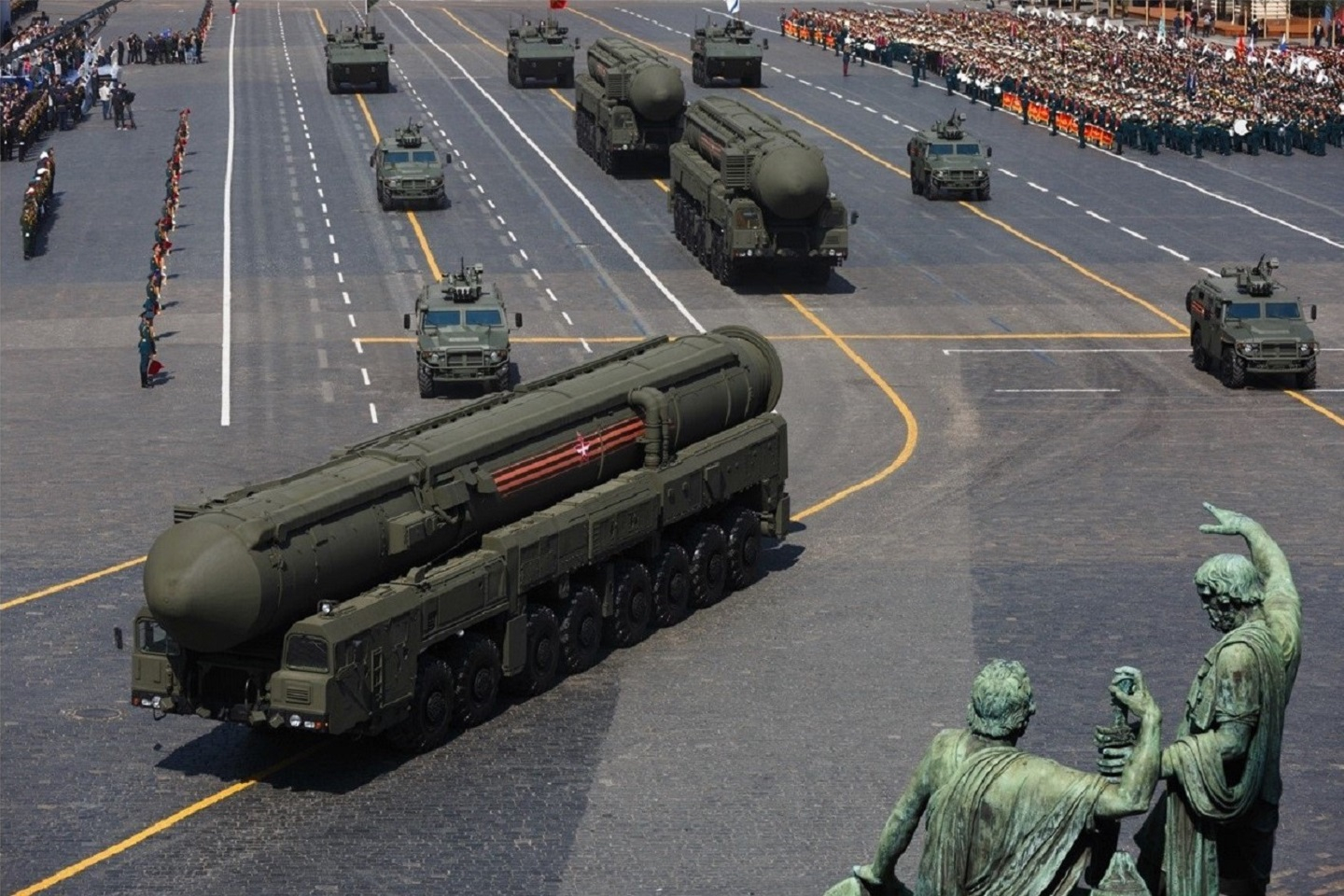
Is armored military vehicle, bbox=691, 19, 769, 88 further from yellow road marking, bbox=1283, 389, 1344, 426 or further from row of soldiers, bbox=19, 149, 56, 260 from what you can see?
yellow road marking, bbox=1283, 389, 1344, 426

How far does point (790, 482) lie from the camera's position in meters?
44.7

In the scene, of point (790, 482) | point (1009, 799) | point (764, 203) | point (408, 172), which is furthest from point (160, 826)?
point (408, 172)

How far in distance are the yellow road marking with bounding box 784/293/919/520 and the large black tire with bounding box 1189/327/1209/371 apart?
7297mm

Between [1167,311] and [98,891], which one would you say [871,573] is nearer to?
[98,891]

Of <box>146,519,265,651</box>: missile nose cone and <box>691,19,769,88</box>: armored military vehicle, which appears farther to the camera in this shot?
<box>691,19,769,88</box>: armored military vehicle

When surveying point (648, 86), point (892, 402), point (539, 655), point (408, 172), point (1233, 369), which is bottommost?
point (892, 402)

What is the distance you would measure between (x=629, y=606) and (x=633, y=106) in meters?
49.6

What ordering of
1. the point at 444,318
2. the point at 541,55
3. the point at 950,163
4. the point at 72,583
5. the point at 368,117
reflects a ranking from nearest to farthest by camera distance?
the point at 72,583, the point at 444,318, the point at 950,163, the point at 368,117, the point at 541,55

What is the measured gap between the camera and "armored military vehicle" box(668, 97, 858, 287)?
207 ft

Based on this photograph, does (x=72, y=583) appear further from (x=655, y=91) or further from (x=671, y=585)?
(x=655, y=91)

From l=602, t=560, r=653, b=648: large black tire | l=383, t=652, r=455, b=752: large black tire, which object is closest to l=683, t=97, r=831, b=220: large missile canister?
l=602, t=560, r=653, b=648: large black tire

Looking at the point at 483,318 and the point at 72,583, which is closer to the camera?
the point at 72,583

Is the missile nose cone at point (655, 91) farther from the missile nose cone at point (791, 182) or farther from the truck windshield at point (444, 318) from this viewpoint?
the truck windshield at point (444, 318)

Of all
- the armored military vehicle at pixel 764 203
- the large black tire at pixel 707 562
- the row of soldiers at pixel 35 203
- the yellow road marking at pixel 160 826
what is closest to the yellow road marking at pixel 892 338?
the armored military vehicle at pixel 764 203
